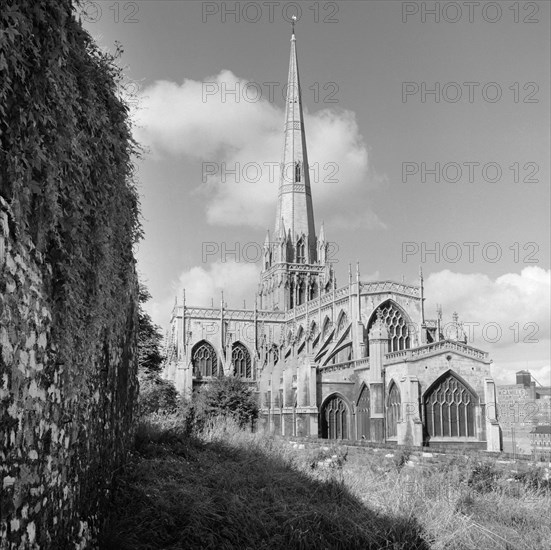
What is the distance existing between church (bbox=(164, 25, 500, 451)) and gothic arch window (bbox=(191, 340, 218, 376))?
0.28 ft

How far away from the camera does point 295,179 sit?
2694 inches

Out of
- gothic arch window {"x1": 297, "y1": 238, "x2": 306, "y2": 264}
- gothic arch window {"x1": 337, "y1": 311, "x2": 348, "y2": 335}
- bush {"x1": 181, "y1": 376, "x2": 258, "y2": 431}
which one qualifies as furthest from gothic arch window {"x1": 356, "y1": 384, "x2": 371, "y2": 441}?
gothic arch window {"x1": 297, "y1": 238, "x2": 306, "y2": 264}

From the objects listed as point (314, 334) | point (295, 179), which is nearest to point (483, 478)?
point (314, 334)

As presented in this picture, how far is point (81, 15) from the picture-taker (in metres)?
5.41

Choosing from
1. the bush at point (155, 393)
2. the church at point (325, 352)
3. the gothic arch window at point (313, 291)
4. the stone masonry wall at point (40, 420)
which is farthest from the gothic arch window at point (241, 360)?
the stone masonry wall at point (40, 420)

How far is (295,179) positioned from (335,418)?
34.2 meters

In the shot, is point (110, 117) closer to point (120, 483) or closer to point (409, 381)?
point (120, 483)

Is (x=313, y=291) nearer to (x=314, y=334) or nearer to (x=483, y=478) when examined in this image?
(x=314, y=334)

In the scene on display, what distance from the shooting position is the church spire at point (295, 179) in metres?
66.2

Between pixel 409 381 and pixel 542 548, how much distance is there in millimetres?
24274

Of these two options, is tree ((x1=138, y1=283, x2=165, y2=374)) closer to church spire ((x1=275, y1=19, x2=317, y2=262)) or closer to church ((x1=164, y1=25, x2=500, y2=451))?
church ((x1=164, y1=25, x2=500, y2=451))

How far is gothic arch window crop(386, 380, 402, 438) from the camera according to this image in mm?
34250

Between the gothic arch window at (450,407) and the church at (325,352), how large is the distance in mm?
51

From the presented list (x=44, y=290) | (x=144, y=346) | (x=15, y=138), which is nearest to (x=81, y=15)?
(x=15, y=138)
